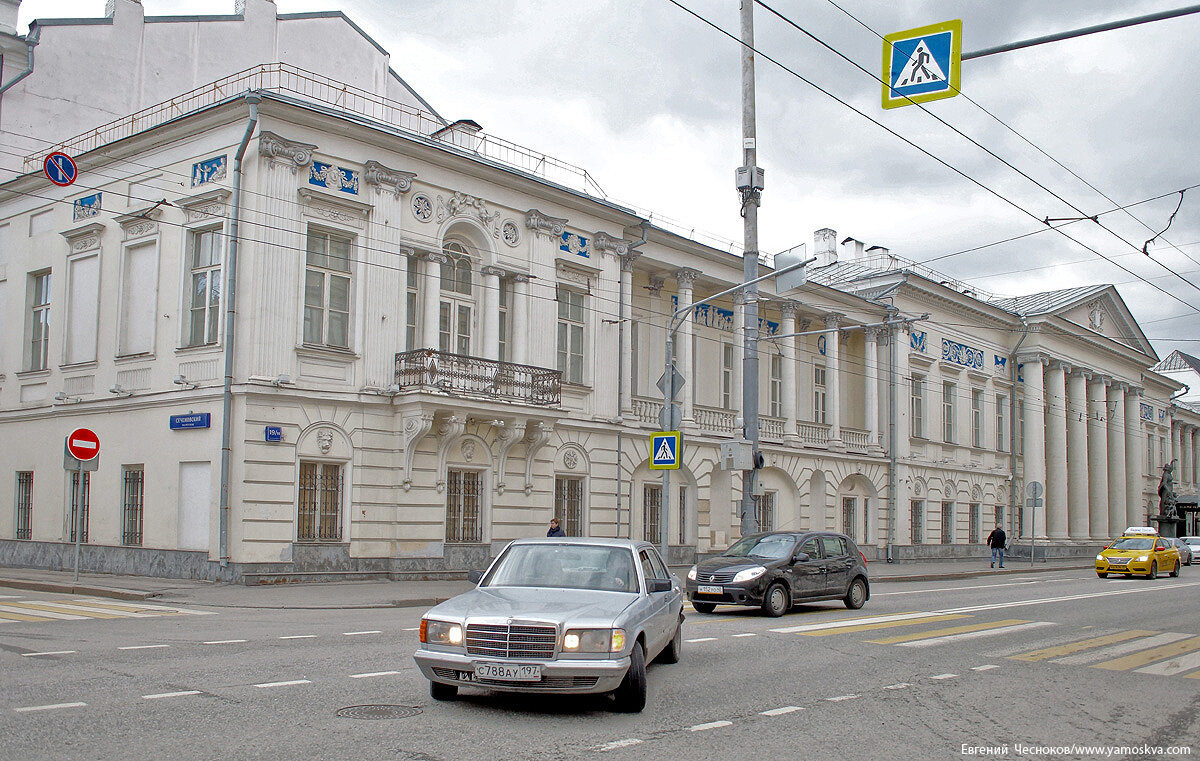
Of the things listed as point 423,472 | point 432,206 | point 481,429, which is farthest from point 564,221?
point 423,472

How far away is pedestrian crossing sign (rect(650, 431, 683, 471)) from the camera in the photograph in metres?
21.4

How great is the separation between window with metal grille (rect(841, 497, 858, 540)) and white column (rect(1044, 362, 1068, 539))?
56.2ft

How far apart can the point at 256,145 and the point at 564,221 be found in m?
8.90

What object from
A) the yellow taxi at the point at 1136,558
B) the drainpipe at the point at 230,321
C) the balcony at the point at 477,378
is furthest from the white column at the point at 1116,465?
the drainpipe at the point at 230,321

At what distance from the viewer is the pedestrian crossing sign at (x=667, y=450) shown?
21419mm

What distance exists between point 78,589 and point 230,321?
6.02m

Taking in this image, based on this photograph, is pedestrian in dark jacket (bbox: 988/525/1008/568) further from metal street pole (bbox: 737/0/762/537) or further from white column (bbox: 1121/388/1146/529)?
white column (bbox: 1121/388/1146/529)

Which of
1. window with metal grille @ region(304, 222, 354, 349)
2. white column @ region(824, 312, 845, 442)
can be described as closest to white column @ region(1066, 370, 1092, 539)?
white column @ region(824, 312, 845, 442)

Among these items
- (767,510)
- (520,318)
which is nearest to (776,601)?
(520,318)

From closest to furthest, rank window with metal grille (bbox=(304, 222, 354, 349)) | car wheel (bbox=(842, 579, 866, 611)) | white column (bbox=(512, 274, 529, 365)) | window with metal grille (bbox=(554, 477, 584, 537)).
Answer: car wheel (bbox=(842, 579, 866, 611))
window with metal grille (bbox=(304, 222, 354, 349))
white column (bbox=(512, 274, 529, 365))
window with metal grille (bbox=(554, 477, 584, 537))

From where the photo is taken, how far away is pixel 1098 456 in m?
57.7

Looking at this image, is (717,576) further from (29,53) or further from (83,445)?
(29,53)

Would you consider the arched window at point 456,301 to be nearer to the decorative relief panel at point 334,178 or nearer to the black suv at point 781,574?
→ the decorative relief panel at point 334,178

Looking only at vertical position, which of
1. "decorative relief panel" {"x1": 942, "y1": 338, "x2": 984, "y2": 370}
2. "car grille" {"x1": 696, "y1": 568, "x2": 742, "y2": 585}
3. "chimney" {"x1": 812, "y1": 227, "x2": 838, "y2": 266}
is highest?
"chimney" {"x1": 812, "y1": 227, "x2": 838, "y2": 266}
